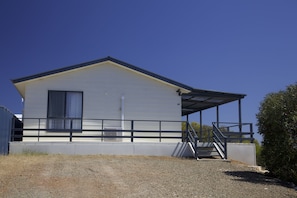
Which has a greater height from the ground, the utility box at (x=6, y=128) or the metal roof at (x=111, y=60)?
the metal roof at (x=111, y=60)

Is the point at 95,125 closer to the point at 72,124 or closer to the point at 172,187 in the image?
the point at 72,124

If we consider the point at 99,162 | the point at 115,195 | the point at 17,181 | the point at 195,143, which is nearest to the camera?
the point at 115,195

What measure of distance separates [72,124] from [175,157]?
18.1 ft

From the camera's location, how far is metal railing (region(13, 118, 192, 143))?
17459 millimetres

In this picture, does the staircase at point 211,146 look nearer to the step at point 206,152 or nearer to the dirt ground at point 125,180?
the step at point 206,152

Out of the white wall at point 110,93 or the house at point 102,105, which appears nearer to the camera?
the house at point 102,105

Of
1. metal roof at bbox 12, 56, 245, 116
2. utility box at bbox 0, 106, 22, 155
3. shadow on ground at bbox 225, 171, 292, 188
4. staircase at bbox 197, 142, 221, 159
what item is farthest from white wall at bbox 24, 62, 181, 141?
shadow on ground at bbox 225, 171, 292, 188

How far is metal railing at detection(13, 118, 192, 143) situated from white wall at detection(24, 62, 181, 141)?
0.22 m

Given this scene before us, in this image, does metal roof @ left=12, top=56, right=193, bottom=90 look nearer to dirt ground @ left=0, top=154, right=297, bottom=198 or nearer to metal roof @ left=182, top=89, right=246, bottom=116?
metal roof @ left=182, top=89, right=246, bottom=116

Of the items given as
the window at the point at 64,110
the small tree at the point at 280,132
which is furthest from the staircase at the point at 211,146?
the window at the point at 64,110

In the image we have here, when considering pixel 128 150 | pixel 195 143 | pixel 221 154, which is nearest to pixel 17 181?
pixel 128 150

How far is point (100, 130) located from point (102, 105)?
5.98 feet

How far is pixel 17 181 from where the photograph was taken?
9703 millimetres

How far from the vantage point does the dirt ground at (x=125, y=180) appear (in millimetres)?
8969
